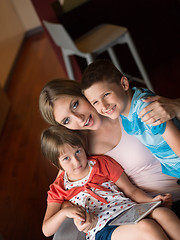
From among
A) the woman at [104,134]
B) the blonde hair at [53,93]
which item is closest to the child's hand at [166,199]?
the woman at [104,134]

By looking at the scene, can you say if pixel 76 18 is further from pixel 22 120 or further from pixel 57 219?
pixel 57 219

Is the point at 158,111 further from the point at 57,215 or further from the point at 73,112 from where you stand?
the point at 57,215

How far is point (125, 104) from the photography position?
937mm

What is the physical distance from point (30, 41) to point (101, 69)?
6377 millimetres

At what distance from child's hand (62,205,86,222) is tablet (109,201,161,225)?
0.31 feet

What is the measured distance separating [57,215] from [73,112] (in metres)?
0.35

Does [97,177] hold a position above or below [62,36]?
below

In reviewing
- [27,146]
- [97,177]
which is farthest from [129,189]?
[27,146]

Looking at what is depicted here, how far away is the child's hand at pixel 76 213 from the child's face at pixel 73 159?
0.52 feet

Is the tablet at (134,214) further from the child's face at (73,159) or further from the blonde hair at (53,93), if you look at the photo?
the blonde hair at (53,93)

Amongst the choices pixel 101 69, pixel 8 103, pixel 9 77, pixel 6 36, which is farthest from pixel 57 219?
pixel 6 36

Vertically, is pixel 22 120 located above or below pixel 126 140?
below

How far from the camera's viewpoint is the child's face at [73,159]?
1069 millimetres

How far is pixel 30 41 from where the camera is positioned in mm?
6867
